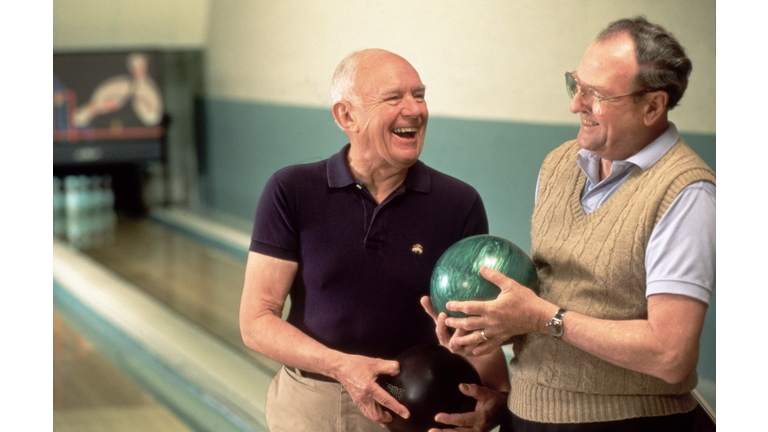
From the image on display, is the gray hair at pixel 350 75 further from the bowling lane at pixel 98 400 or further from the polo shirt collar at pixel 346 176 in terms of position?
the bowling lane at pixel 98 400

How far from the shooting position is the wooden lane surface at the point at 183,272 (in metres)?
3.43

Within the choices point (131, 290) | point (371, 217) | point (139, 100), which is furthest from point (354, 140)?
point (139, 100)

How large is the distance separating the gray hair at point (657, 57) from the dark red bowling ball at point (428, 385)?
0.52 m

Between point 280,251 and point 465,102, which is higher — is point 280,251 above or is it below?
below

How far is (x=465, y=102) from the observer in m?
1.74

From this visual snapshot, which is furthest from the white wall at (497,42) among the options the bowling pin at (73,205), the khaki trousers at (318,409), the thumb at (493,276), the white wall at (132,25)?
the bowling pin at (73,205)

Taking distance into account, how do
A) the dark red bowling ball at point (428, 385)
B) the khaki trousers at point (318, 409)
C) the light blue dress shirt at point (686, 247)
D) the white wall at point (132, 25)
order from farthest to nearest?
the white wall at point (132, 25) < the khaki trousers at point (318, 409) < the dark red bowling ball at point (428, 385) < the light blue dress shirt at point (686, 247)

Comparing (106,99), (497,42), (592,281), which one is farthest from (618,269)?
(106,99)

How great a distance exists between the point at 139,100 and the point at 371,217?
3780mm

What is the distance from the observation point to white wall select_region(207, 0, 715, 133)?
4.17 feet

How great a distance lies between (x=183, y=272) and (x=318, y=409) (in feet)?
9.85

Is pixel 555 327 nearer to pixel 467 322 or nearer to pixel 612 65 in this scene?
pixel 467 322

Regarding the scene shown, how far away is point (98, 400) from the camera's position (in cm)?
256
